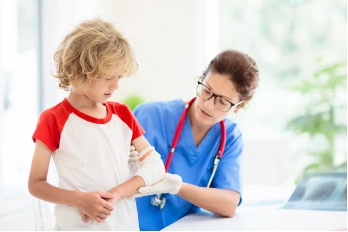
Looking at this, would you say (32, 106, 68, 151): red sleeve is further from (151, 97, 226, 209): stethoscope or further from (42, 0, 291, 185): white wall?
(42, 0, 291, 185): white wall

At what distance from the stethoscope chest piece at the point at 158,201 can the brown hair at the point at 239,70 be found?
0.51 m

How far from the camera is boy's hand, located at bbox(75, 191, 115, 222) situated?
107 centimetres

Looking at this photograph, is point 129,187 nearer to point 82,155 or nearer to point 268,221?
point 82,155

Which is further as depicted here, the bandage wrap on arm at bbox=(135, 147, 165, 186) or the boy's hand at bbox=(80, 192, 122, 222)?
the bandage wrap on arm at bbox=(135, 147, 165, 186)

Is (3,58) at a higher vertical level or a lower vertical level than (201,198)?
higher

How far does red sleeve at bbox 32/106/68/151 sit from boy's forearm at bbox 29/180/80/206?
0.10 m

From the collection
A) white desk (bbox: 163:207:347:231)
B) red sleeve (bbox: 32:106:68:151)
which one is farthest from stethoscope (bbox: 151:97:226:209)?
red sleeve (bbox: 32:106:68:151)

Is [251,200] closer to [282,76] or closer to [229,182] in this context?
[229,182]

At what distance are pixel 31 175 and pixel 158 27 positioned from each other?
9.00 feet

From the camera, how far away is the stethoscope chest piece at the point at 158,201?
62.9 inches

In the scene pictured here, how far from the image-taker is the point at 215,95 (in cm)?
163

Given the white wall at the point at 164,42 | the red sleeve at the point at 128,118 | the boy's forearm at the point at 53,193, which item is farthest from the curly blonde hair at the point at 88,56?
the white wall at the point at 164,42

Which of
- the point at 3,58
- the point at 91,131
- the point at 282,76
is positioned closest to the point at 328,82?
the point at 282,76

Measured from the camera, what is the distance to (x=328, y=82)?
12.8 feet
